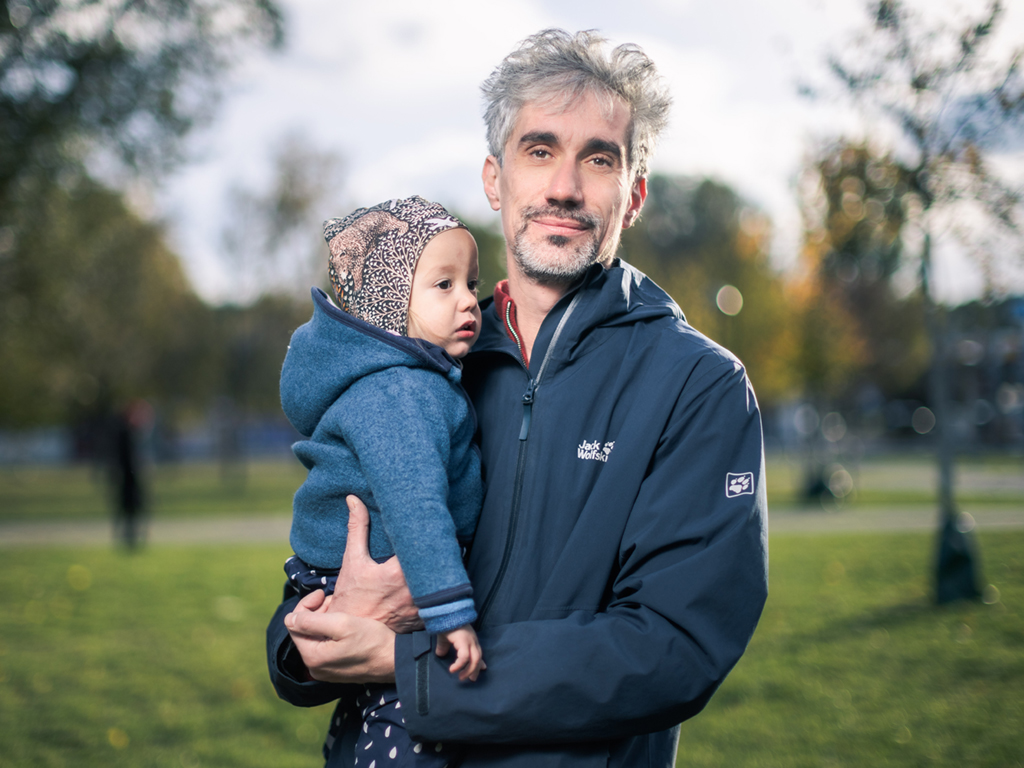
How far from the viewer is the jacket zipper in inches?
78.2

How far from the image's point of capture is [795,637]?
7996 millimetres

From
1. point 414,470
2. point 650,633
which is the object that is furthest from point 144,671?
point 650,633

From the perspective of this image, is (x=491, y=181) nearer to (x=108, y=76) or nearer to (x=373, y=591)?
(x=373, y=591)

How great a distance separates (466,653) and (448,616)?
0.09m

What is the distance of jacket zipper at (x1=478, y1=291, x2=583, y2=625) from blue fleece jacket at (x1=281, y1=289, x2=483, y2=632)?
118 mm

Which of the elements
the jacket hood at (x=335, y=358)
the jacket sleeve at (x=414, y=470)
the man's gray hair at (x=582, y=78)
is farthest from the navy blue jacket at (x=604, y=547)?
the man's gray hair at (x=582, y=78)

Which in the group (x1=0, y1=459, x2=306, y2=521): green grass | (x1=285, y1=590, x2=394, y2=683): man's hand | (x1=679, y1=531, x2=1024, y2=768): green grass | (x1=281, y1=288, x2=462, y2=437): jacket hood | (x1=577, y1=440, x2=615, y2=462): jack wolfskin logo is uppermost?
(x1=281, y1=288, x2=462, y2=437): jacket hood

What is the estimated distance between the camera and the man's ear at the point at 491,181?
2.52 meters

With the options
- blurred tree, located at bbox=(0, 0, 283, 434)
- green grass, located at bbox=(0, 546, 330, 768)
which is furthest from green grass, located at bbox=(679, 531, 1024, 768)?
blurred tree, located at bbox=(0, 0, 283, 434)

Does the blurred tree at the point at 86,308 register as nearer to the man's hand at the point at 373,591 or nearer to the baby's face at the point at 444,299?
the baby's face at the point at 444,299

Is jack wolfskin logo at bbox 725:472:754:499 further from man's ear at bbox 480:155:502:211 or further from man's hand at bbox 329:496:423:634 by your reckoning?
man's ear at bbox 480:155:502:211

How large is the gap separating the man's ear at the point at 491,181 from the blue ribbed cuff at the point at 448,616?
1.17m

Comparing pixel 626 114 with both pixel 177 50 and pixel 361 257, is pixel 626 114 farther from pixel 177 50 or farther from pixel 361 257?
pixel 177 50

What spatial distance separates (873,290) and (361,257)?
52.3 metres
